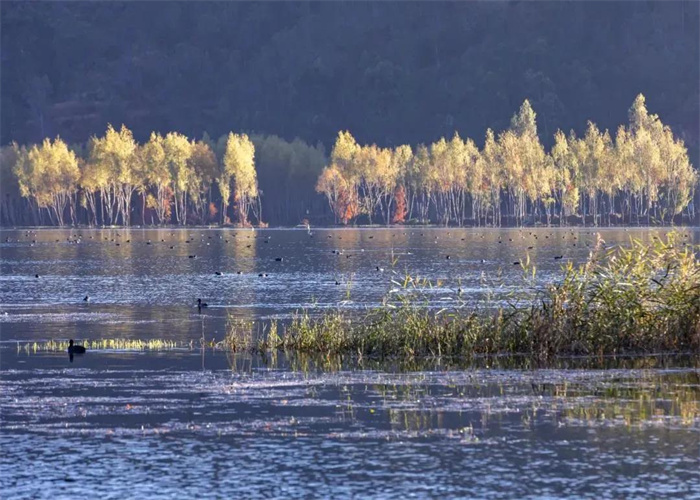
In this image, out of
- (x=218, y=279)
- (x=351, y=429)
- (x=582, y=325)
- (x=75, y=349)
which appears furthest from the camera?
(x=218, y=279)

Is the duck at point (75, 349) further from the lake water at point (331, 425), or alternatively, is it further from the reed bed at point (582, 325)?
the reed bed at point (582, 325)

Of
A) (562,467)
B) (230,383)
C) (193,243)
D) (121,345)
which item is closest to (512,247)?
(193,243)

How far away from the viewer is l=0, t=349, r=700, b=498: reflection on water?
22.4 metres

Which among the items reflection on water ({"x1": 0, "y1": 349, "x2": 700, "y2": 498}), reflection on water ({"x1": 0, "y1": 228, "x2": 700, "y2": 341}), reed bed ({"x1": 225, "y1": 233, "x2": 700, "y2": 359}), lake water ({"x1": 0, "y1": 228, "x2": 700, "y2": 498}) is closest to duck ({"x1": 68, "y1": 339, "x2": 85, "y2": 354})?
lake water ({"x1": 0, "y1": 228, "x2": 700, "y2": 498})

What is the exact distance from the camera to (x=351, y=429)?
26.8m

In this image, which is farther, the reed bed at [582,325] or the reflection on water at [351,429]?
the reed bed at [582,325]

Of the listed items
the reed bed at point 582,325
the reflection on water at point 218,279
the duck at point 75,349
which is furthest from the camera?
the reflection on water at point 218,279

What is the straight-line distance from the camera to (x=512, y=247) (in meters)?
129

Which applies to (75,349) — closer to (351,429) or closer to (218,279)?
(351,429)

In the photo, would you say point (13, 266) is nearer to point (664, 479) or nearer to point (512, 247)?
point (512, 247)

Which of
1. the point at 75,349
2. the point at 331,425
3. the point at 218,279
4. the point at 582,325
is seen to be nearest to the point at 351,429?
the point at 331,425

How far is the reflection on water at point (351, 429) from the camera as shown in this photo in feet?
73.5

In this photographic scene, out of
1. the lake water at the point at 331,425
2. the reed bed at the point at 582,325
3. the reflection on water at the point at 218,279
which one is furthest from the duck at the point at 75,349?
the reed bed at the point at 582,325

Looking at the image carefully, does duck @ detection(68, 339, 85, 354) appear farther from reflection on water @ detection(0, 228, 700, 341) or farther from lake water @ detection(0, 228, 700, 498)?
reflection on water @ detection(0, 228, 700, 341)
